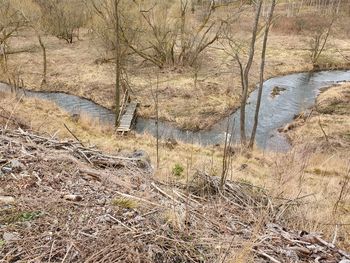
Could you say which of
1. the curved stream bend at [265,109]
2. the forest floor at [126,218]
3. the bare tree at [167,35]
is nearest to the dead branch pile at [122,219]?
the forest floor at [126,218]

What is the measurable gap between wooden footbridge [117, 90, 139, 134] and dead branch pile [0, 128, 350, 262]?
469 inches

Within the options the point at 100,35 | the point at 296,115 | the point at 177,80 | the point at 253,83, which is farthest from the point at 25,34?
the point at 296,115

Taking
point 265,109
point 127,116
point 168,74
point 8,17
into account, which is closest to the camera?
point 127,116

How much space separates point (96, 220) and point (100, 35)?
22593mm

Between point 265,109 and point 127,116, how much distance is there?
788cm

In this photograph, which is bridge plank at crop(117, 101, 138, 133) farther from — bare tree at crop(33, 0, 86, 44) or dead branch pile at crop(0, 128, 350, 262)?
bare tree at crop(33, 0, 86, 44)

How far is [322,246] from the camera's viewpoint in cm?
361

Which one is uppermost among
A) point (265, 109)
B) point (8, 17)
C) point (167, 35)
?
point (8, 17)

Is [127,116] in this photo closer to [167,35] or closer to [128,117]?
[128,117]

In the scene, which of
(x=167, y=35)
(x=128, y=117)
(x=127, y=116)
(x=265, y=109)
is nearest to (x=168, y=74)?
(x=167, y=35)

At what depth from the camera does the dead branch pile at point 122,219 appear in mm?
2963

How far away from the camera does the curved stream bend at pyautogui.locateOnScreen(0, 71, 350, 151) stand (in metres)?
17.6

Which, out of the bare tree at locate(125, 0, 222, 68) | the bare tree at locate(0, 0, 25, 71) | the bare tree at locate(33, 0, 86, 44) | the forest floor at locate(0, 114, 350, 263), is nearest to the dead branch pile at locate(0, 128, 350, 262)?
the forest floor at locate(0, 114, 350, 263)

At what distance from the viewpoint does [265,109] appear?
69.4 ft
